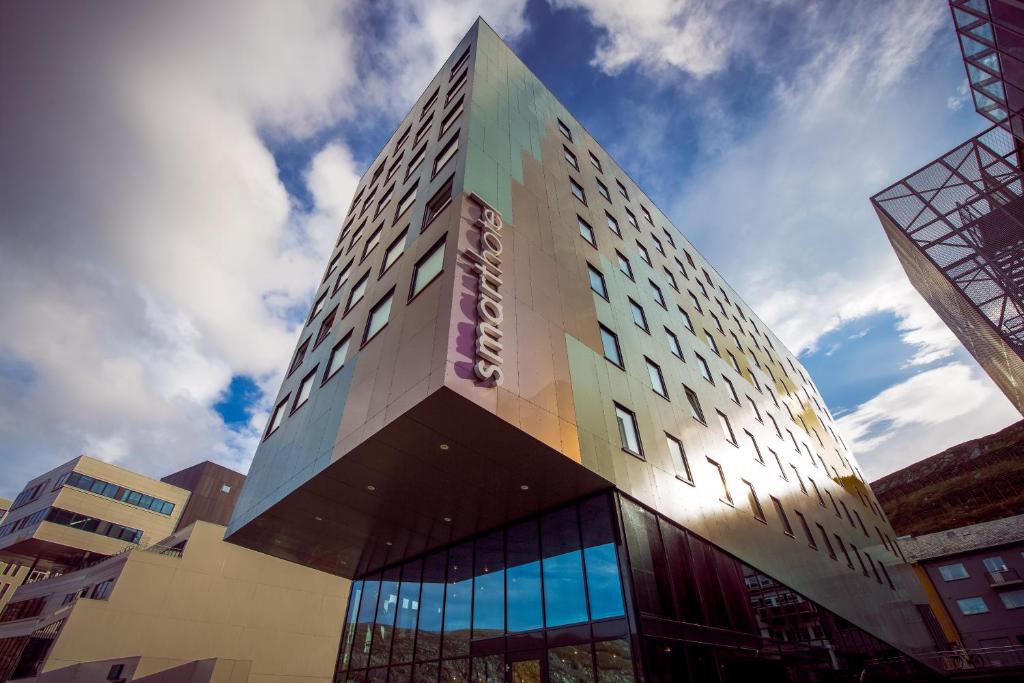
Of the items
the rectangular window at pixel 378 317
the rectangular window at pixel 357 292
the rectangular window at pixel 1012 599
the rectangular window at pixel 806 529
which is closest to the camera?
the rectangular window at pixel 378 317

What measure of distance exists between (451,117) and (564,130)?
821 cm

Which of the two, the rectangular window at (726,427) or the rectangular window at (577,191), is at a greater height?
the rectangular window at (577,191)

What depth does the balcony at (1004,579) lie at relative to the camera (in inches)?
1916

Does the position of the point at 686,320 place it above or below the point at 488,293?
above

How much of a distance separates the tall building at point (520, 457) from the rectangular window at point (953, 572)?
139 ft

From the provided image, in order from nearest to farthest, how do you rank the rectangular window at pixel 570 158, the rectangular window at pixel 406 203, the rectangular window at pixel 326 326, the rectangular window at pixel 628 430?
the rectangular window at pixel 628 430 < the rectangular window at pixel 406 203 < the rectangular window at pixel 326 326 < the rectangular window at pixel 570 158

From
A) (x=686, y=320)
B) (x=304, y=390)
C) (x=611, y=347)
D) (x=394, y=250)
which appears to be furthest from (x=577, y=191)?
(x=304, y=390)

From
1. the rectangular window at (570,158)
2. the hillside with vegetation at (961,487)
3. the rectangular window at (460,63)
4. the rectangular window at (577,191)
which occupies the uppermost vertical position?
the hillside with vegetation at (961,487)

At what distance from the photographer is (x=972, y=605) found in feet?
169

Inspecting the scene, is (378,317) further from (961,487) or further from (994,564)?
(961,487)

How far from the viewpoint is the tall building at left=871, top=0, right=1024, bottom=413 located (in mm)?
17625

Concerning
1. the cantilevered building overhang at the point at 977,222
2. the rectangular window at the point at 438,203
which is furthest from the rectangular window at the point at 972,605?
the rectangular window at the point at 438,203

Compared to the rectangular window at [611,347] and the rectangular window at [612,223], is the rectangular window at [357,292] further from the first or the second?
the rectangular window at [612,223]

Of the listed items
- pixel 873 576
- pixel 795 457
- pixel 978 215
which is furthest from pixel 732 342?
pixel 873 576
